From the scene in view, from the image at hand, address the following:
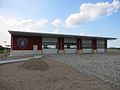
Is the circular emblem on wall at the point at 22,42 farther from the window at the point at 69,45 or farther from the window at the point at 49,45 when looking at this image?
the window at the point at 69,45

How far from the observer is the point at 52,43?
113 ft

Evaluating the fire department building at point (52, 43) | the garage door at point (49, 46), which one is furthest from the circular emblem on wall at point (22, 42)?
the garage door at point (49, 46)

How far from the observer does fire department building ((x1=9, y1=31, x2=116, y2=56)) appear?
30.1 metres

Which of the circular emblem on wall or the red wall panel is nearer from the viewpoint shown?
the red wall panel

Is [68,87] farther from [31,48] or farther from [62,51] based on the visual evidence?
[62,51]

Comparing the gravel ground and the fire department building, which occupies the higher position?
the fire department building

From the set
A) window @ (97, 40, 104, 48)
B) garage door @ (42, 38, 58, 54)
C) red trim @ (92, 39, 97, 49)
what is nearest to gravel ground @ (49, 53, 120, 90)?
Result: garage door @ (42, 38, 58, 54)

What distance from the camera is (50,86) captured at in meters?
7.03

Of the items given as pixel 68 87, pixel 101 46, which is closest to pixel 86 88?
pixel 68 87

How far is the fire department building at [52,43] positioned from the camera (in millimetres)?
30109

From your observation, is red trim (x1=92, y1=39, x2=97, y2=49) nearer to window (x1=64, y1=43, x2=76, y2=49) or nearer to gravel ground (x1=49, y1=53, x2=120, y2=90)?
window (x1=64, y1=43, x2=76, y2=49)

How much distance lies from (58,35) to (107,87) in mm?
26234

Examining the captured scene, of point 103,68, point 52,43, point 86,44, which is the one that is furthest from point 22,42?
point 103,68

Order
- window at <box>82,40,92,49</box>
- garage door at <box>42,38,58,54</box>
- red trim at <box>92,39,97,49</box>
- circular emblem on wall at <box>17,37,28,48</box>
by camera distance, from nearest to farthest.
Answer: circular emblem on wall at <box>17,37,28,48</box> < garage door at <box>42,38,58,54</box> < window at <box>82,40,92,49</box> < red trim at <box>92,39,97,49</box>
